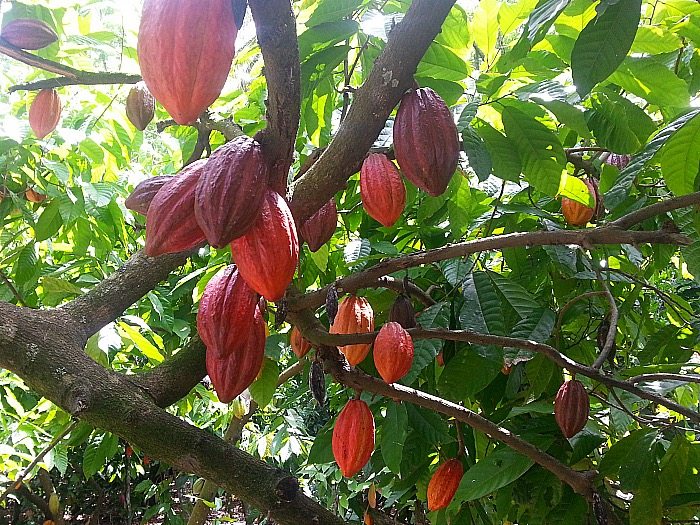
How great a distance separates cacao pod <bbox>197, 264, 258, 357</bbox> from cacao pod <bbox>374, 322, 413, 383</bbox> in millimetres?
455

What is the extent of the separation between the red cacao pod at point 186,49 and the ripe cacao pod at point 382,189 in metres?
0.58

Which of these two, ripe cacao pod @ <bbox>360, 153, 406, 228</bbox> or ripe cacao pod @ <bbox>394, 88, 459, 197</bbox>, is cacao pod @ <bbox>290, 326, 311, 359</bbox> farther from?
ripe cacao pod @ <bbox>394, 88, 459, 197</bbox>

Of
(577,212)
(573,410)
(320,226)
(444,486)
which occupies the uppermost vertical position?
(320,226)

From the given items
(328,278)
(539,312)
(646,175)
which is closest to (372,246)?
(328,278)

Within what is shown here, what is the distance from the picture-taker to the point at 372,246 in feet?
5.29

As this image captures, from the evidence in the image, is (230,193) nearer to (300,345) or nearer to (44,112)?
(300,345)

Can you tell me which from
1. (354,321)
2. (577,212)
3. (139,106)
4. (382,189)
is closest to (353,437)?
(354,321)

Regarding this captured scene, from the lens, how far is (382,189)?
1139mm

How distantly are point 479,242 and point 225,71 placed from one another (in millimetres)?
544

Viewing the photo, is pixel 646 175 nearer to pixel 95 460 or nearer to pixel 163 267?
pixel 163 267

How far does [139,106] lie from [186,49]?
0.98 meters

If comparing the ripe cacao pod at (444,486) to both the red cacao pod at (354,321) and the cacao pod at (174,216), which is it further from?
the cacao pod at (174,216)

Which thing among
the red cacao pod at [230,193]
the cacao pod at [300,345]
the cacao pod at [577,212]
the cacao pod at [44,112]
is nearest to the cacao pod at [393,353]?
the cacao pod at [300,345]

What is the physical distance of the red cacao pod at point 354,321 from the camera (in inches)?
49.2
